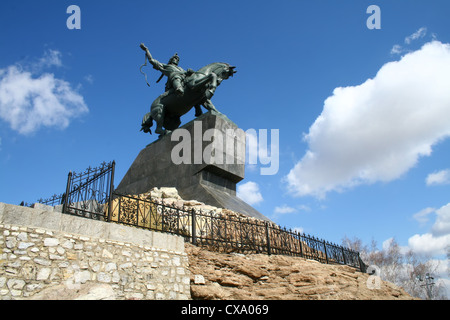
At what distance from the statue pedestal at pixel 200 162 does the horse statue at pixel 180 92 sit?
912mm

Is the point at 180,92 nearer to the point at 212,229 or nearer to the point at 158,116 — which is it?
the point at 158,116

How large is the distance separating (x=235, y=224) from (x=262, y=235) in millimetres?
826

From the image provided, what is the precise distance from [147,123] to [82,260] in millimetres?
11181

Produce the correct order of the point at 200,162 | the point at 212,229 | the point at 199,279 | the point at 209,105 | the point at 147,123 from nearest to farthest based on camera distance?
the point at 199,279
the point at 212,229
the point at 200,162
the point at 209,105
the point at 147,123

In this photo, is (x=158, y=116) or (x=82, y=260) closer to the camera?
(x=82, y=260)

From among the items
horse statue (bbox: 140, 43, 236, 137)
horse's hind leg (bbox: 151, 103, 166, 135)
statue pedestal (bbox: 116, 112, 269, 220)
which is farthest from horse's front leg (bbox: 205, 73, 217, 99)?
horse's hind leg (bbox: 151, 103, 166, 135)

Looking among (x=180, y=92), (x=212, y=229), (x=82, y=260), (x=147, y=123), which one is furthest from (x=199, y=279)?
(x=147, y=123)

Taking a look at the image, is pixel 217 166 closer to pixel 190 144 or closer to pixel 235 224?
pixel 190 144

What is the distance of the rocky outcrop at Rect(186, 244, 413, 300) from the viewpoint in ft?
20.8

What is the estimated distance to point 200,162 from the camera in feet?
44.1

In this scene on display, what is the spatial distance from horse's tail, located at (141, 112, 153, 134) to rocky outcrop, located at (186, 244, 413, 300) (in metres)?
9.79

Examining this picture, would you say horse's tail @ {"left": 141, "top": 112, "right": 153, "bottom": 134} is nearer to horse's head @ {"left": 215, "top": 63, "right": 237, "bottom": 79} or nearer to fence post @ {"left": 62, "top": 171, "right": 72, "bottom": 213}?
horse's head @ {"left": 215, "top": 63, "right": 237, "bottom": 79}

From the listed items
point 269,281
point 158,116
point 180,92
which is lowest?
point 269,281
